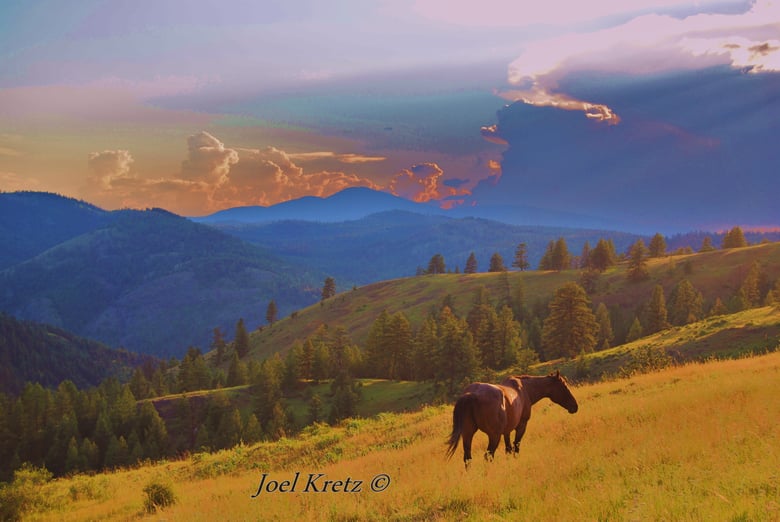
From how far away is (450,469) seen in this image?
432 inches

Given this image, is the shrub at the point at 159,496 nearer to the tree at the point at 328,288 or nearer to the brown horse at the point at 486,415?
the brown horse at the point at 486,415

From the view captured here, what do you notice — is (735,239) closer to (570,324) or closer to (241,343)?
(570,324)

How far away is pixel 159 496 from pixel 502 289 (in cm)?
12518

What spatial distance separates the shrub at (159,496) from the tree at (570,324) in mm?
56838

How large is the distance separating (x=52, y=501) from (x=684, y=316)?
9008 centimetres

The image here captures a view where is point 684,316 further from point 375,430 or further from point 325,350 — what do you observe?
point 375,430

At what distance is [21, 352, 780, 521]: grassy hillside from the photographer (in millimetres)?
7529

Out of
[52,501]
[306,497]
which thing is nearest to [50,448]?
[52,501]

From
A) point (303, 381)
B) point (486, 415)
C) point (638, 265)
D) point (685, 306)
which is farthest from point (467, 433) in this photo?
point (638, 265)

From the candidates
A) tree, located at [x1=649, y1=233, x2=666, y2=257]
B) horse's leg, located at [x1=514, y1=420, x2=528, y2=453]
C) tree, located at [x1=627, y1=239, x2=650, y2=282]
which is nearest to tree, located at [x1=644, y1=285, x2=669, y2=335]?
tree, located at [x1=627, y1=239, x2=650, y2=282]

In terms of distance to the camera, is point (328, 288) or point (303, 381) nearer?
point (303, 381)

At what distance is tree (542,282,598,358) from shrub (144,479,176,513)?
186ft

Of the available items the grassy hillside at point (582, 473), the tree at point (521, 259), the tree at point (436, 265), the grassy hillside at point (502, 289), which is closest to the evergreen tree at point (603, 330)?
the grassy hillside at point (502, 289)

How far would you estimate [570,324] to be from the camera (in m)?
63.7
